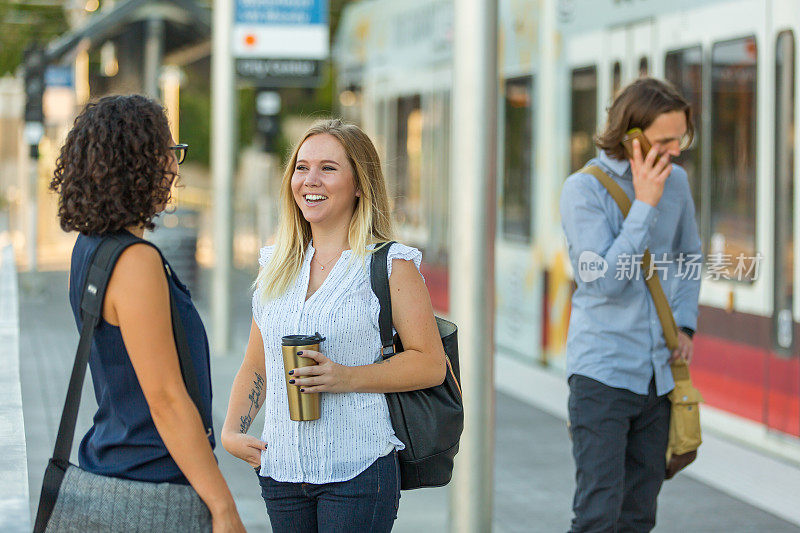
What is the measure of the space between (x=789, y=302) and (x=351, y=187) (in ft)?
12.9

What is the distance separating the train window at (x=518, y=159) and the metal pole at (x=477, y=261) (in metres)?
5.65

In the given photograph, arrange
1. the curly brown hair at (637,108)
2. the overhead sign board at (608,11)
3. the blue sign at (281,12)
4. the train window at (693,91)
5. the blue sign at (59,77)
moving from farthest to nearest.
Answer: the blue sign at (59,77), the blue sign at (281,12), the overhead sign board at (608,11), the train window at (693,91), the curly brown hair at (637,108)

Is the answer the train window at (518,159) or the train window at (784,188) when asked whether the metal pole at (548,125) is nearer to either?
the train window at (518,159)

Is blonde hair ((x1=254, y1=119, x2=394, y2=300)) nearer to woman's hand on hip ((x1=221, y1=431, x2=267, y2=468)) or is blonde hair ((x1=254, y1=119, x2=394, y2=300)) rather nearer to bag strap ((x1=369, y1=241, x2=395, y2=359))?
bag strap ((x1=369, y1=241, x2=395, y2=359))

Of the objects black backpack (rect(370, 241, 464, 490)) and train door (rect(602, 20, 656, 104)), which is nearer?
black backpack (rect(370, 241, 464, 490))

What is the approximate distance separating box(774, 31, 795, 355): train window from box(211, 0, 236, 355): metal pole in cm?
565

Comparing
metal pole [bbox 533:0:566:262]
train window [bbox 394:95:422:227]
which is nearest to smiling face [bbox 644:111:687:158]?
metal pole [bbox 533:0:566:262]

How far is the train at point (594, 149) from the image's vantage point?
21.4 feet

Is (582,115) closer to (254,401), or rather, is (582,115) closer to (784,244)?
(784,244)

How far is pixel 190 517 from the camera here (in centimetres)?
250

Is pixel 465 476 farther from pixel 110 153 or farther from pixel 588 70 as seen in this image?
pixel 588 70

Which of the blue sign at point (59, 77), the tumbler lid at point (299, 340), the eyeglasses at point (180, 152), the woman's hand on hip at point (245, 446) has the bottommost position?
the woman's hand on hip at point (245, 446)

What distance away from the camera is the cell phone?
3.88 meters

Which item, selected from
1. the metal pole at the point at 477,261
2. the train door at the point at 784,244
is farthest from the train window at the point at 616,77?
the metal pole at the point at 477,261
